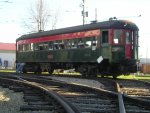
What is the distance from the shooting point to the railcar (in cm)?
2275

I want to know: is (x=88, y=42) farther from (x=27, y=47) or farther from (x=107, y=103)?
(x=107, y=103)

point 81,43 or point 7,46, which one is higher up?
point 7,46

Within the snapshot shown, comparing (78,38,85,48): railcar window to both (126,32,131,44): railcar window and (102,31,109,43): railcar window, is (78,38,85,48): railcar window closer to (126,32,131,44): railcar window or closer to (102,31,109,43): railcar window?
(102,31,109,43): railcar window

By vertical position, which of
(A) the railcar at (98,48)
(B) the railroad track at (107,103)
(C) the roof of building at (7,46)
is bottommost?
(B) the railroad track at (107,103)

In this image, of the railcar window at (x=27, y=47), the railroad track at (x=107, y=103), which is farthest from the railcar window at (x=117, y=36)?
the railcar window at (x=27, y=47)

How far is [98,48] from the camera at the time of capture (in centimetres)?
2297

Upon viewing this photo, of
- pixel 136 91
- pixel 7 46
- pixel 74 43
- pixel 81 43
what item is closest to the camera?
pixel 136 91

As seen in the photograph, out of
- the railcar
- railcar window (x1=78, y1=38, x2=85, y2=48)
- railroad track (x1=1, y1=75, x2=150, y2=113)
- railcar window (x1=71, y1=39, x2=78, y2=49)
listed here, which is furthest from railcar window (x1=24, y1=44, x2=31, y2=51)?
railroad track (x1=1, y1=75, x2=150, y2=113)

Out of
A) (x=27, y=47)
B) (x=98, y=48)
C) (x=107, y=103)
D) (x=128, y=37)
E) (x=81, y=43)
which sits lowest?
(x=107, y=103)

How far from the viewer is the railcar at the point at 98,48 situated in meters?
22.8

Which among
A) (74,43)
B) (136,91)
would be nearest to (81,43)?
(74,43)

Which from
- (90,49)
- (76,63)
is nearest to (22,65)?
(76,63)

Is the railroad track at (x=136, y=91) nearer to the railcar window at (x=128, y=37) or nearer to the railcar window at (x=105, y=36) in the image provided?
the railcar window at (x=105, y=36)

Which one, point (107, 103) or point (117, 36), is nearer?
point (107, 103)
